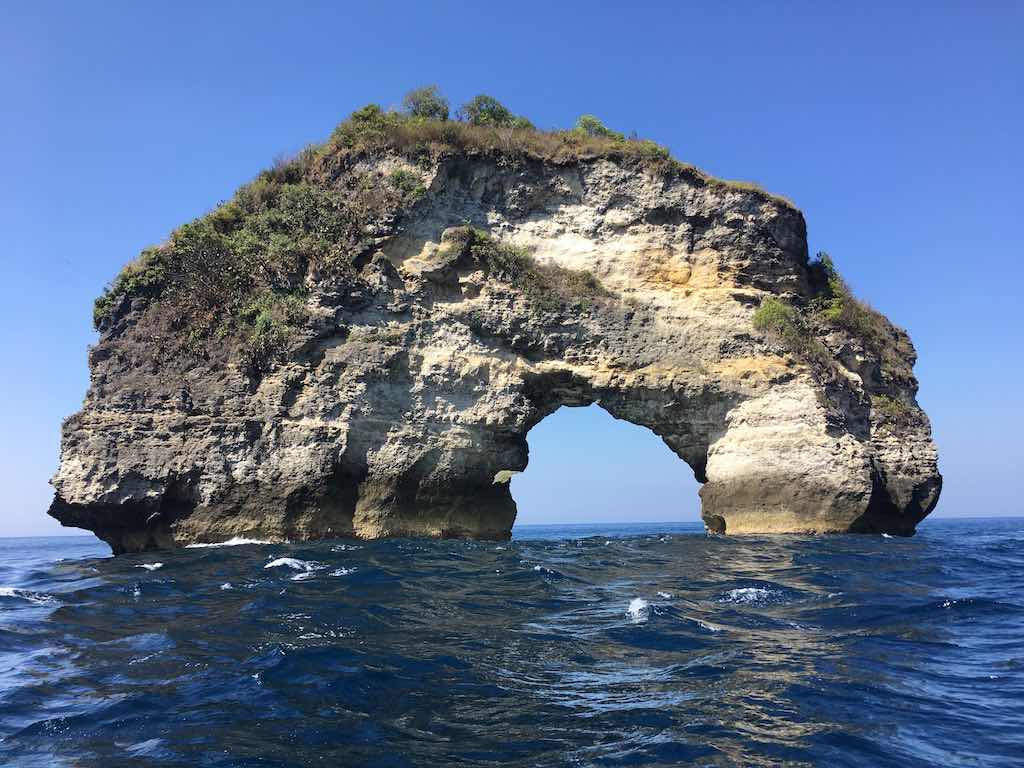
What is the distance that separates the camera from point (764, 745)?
205 inches

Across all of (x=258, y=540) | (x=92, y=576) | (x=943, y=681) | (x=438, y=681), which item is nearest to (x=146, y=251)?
(x=258, y=540)

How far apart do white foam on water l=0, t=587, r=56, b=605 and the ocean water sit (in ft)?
0.26

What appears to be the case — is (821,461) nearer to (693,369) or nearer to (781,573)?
(693,369)

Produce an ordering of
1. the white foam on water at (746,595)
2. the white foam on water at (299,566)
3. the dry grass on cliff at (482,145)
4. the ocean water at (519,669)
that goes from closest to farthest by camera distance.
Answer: the ocean water at (519,669) → the white foam on water at (746,595) → the white foam on water at (299,566) → the dry grass on cliff at (482,145)

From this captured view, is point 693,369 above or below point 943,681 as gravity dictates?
above

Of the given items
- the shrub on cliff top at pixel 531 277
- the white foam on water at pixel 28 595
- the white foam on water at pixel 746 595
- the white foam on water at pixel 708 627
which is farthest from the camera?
the shrub on cliff top at pixel 531 277

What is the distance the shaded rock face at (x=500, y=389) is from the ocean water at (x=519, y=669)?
726 cm

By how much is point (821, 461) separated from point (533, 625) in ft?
54.9

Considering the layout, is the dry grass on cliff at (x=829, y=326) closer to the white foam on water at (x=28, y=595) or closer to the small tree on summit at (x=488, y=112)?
the small tree on summit at (x=488, y=112)

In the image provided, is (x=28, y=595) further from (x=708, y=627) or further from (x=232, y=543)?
(x=708, y=627)

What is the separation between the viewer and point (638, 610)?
9828 mm

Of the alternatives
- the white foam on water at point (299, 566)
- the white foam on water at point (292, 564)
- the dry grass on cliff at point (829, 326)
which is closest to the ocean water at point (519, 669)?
the white foam on water at point (299, 566)

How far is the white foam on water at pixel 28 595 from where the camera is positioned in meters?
11.8

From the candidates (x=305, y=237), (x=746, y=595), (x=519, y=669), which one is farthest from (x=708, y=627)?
(x=305, y=237)
